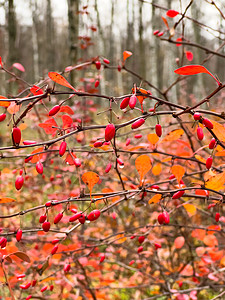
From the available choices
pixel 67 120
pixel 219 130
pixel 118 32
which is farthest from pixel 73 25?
pixel 118 32

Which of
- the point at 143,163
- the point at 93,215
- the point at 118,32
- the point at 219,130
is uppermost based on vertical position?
the point at 118,32

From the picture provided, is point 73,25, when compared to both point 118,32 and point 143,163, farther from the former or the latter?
point 118,32

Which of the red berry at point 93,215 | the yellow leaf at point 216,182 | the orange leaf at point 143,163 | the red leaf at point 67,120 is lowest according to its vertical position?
the red berry at point 93,215

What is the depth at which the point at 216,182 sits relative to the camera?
101 centimetres

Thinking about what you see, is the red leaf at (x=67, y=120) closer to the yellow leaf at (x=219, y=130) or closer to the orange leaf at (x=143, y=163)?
the orange leaf at (x=143, y=163)

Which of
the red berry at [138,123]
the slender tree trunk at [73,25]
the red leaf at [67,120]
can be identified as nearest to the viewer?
the red berry at [138,123]

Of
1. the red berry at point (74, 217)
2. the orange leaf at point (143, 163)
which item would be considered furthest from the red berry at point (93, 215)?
the orange leaf at point (143, 163)

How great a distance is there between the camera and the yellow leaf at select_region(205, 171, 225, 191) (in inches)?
39.6

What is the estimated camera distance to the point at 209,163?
97 cm

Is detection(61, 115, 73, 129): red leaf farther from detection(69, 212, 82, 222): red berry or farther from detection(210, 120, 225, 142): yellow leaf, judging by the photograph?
detection(210, 120, 225, 142): yellow leaf

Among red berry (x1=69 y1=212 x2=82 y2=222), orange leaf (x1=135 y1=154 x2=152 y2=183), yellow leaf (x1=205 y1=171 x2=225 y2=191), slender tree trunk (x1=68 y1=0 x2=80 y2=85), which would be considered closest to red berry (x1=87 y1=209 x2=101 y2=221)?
red berry (x1=69 y1=212 x2=82 y2=222)

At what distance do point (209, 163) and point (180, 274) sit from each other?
1638 mm

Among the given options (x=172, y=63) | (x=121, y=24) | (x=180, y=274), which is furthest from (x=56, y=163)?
(x=121, y=24)

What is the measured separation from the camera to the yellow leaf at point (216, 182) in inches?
39.6
